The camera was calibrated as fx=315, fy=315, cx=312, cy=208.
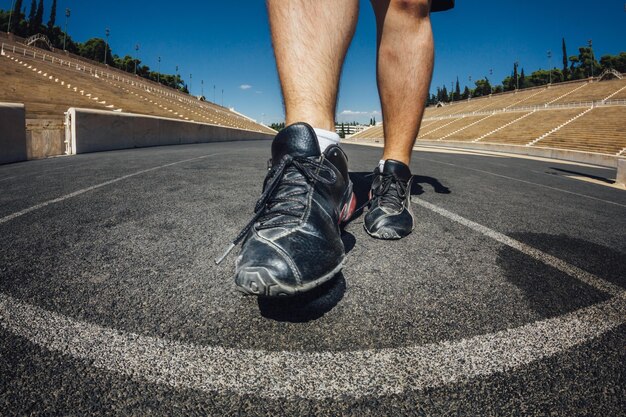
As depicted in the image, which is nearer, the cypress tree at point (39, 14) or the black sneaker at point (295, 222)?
the black sneaker at point (295, 222)

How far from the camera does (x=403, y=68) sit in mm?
2166

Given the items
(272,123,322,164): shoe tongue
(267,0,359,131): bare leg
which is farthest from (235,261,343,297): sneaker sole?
(267,0,359,131): bare leg

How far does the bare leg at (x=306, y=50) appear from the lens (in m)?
1.34

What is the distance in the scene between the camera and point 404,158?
6.91 ft

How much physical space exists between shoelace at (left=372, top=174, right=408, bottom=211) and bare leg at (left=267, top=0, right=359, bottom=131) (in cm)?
64

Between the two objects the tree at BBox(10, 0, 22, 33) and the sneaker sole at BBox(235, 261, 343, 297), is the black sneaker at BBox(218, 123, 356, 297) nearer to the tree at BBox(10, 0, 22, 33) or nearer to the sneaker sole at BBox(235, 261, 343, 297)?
the sneaker sole at BBox(235, 261, 343, 297)

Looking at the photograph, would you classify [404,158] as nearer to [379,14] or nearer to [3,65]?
[379,14]

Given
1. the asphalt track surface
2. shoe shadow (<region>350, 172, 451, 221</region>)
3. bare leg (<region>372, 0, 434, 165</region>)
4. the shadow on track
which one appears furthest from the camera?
shoe shadow (<region>350, 172, 451, 221</region>)

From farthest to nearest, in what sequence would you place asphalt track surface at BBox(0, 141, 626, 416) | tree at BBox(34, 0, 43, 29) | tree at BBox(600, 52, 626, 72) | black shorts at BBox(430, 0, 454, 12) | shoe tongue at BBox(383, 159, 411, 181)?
tree at BBox(600, 52, 626, 72) → tree at BBox(34, 0, 43, 29) → black shorts at BBox(430, 0, 454, 12) → shoe tongue at BBox(383, 159, 411, 181) → asphalt track surface at BBox(0, 141, 626, 416)

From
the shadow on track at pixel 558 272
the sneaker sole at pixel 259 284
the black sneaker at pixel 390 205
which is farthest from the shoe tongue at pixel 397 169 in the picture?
the sneaker sole at pixel 259 284

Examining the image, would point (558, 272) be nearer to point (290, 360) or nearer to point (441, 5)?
point (290, 360)

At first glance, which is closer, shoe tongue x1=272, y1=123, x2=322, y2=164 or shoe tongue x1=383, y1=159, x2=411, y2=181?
shoe tongue x1=272, y1=123, x2=322, y2=164

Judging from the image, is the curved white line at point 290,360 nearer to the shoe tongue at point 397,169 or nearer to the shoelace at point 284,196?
the shoelace at point 284,196

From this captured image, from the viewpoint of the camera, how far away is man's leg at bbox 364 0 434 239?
203cm
